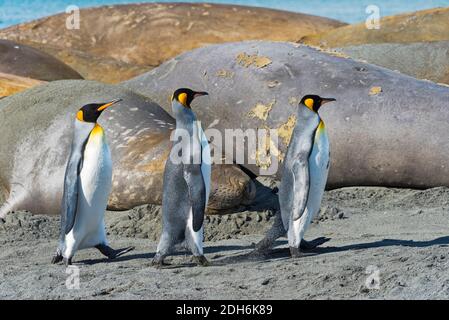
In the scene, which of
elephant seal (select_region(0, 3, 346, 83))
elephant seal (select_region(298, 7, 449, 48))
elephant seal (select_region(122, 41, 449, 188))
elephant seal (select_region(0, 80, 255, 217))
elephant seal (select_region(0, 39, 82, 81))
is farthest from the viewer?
elephant seal (select_region(0, 3, 346, 83))

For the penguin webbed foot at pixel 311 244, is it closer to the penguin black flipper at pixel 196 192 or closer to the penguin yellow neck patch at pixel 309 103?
the penguin black flipper at pixel 196 192

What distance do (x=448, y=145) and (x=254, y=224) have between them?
65.8 inches

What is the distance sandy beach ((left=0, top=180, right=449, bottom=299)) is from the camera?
160 inches

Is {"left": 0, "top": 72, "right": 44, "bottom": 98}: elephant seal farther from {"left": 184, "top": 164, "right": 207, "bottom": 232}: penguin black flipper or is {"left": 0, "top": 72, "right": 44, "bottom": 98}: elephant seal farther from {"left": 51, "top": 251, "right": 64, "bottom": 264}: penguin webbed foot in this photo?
{"left": 184, "top": 164, "right": 207, "bottom": 232}: penguin black flipper

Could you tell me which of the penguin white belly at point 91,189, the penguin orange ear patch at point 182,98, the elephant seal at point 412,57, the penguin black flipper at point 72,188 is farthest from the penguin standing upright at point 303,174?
the elephant seal at point 412,57

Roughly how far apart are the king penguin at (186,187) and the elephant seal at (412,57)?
15.7ft

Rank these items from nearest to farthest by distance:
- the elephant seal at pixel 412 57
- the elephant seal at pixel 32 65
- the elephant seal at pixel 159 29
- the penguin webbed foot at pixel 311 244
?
the penguin webbed foot at pixel 311 244, the elephant seal at pixel 412 57, the elephant seal at pixel 32 65, the elephant seal at pixel 159 29

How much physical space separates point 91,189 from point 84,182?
0.05 meters

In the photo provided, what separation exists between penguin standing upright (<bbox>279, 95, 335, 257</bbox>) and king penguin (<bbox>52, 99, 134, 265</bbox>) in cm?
90

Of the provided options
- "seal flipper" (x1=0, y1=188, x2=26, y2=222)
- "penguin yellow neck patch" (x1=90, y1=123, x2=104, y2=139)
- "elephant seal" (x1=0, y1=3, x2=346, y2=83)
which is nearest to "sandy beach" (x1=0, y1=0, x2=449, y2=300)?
"seal flipper" (x1=0, y1=188, x2=26, y2=222)

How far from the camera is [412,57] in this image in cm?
960

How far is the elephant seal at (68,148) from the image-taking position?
629cm

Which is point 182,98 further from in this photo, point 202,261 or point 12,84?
point 12,84
